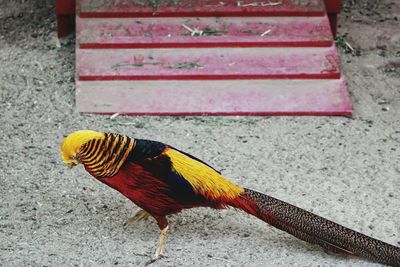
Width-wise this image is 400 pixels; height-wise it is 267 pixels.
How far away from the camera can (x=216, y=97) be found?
579cm

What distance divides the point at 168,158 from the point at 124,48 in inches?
66.8

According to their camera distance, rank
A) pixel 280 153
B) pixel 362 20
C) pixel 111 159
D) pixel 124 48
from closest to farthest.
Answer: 1. pixel 111 159
2. pixel 280 153
3. pixel 124 48
4. pixel 362 20

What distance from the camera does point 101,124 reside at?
5.60 metres

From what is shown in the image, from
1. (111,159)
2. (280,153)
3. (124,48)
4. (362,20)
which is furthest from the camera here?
(362,20)

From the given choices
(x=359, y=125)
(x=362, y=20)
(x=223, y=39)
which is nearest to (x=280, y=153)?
(x=359, y=125)

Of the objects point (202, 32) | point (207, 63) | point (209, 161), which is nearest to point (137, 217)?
point (209, 161)

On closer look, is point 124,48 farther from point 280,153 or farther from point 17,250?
point 17,250

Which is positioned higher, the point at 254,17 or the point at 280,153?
the point at 254,17

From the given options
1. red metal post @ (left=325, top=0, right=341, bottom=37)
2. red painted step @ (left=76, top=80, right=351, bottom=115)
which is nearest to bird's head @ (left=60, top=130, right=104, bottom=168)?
red painted step @ (left=76, top=80, right=351, bottom=115)

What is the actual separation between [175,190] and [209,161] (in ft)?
3.02

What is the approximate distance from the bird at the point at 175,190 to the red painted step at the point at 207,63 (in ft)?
4.73

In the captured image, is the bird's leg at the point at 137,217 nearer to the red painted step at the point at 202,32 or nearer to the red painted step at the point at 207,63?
the red painted step at the point at 207,63

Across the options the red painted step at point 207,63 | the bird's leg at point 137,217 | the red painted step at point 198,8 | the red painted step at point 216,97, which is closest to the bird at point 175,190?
the bird's leg at point 137,217

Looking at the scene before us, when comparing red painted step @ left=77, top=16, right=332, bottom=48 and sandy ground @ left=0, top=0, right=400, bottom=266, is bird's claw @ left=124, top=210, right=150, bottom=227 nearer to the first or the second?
sandy ground @ left=0, top=0, right=400, bottom=266
